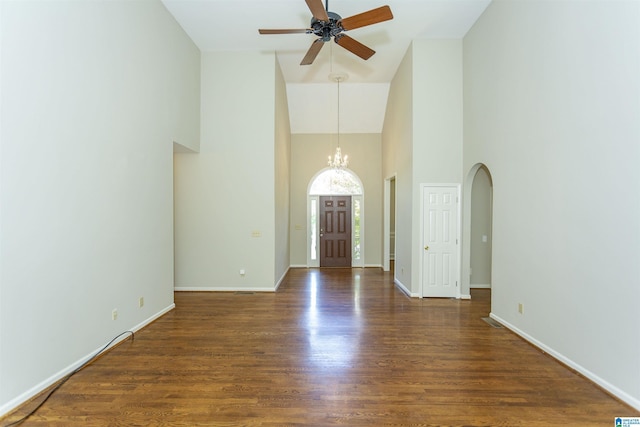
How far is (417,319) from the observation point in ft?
14.0

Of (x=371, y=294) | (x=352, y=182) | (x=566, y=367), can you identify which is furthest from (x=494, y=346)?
(x=352, y=182)

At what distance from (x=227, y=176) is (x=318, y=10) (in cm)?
330

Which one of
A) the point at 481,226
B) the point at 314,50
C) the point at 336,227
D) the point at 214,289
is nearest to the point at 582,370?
the point at 481,226

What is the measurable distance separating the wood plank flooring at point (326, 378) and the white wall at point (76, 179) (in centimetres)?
42

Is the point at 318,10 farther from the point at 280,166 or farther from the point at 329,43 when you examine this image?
the point at 280,166

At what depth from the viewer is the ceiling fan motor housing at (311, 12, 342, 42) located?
11.6 feet

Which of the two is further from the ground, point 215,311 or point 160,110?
point 160,110

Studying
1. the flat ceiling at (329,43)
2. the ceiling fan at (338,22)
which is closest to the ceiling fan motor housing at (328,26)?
the ceiling fan at (338,22)

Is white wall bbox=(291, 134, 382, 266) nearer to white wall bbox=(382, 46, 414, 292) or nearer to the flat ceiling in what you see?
the flat ceiling

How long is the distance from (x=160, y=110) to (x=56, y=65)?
66.0 inches

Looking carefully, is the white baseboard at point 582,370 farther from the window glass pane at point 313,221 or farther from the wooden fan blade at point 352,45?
the window glass pane at point 313,221

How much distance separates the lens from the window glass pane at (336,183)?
8523 mm

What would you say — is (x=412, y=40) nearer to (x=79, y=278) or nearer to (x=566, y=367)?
(x=566, y=367)

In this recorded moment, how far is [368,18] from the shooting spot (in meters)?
3.33
